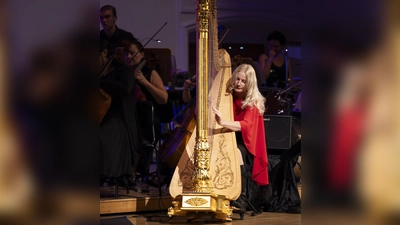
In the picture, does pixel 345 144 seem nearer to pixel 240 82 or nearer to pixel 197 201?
pixel 197 201

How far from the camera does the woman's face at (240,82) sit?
4.63m

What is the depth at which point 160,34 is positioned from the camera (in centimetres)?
899

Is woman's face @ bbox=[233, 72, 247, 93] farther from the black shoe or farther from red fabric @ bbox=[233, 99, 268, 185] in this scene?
the black shoe

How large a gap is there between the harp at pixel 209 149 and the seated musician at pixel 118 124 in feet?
1.43

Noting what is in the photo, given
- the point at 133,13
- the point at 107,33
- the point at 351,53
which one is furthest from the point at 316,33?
the point at 133,13

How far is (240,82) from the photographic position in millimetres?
4648

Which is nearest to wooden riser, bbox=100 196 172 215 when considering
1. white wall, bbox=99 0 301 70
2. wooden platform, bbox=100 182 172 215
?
wooden platform, bbox=100 182 172 215

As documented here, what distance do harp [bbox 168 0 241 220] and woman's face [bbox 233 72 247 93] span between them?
0.07 metres

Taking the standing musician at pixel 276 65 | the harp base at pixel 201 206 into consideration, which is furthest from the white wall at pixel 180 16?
the harp base at pixel 201 206

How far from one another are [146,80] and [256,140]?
1110mm

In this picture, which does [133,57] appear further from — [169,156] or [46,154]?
[46,154]

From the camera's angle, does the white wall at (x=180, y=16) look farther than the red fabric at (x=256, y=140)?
Yes

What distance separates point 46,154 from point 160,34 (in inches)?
332

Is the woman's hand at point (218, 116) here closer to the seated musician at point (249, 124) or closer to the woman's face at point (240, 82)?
the seated musician at point (249, 124)
